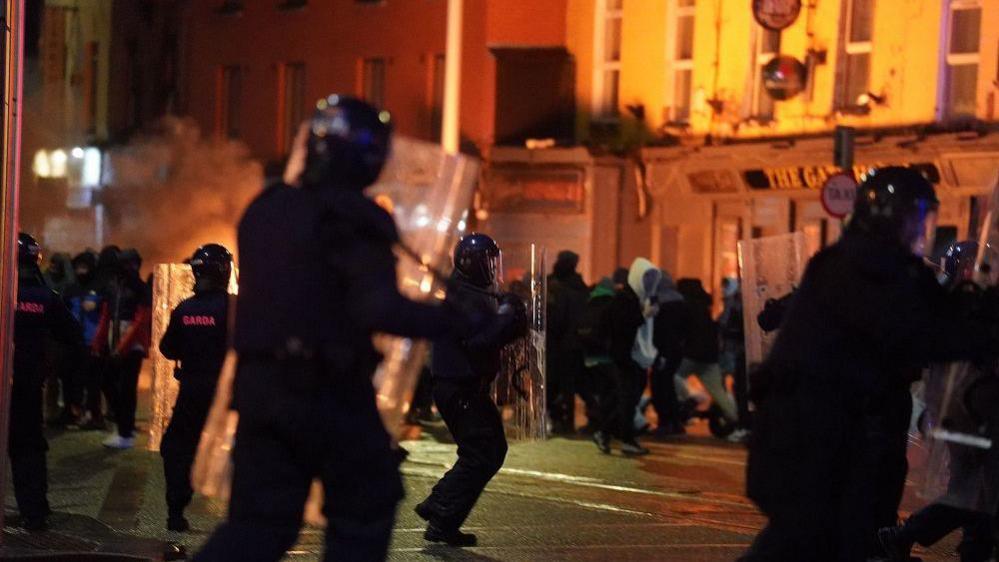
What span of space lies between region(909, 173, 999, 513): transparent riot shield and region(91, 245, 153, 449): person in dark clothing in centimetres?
920

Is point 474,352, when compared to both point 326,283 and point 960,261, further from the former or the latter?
point 326,283

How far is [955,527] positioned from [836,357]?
8.76ft

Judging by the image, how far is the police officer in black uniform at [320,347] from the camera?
209 inches

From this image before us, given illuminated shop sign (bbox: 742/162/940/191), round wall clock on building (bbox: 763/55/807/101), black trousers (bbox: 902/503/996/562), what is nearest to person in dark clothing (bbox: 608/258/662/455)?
black trousers (bbox: 902/503/996/562)

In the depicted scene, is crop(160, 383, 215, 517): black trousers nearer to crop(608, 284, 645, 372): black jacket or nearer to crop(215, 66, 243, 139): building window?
crop(608, 284, 645, 372): black jacket

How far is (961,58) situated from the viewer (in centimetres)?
2294

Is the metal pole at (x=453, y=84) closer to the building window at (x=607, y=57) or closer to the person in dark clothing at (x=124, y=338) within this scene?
the building window at (x=607, y=57)

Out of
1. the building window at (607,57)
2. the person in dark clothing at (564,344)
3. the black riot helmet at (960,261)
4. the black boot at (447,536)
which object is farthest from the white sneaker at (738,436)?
the building window at (607,57)

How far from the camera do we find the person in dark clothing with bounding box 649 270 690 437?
16.9 meters

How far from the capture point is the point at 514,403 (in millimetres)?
11430

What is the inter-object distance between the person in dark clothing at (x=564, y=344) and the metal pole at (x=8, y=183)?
8.73m

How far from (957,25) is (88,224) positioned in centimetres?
1845

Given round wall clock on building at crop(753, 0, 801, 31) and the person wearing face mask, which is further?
round wall clock on building at crop(753, 0, 801, 31)

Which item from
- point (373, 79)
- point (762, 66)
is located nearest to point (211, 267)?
point (762, 66)
